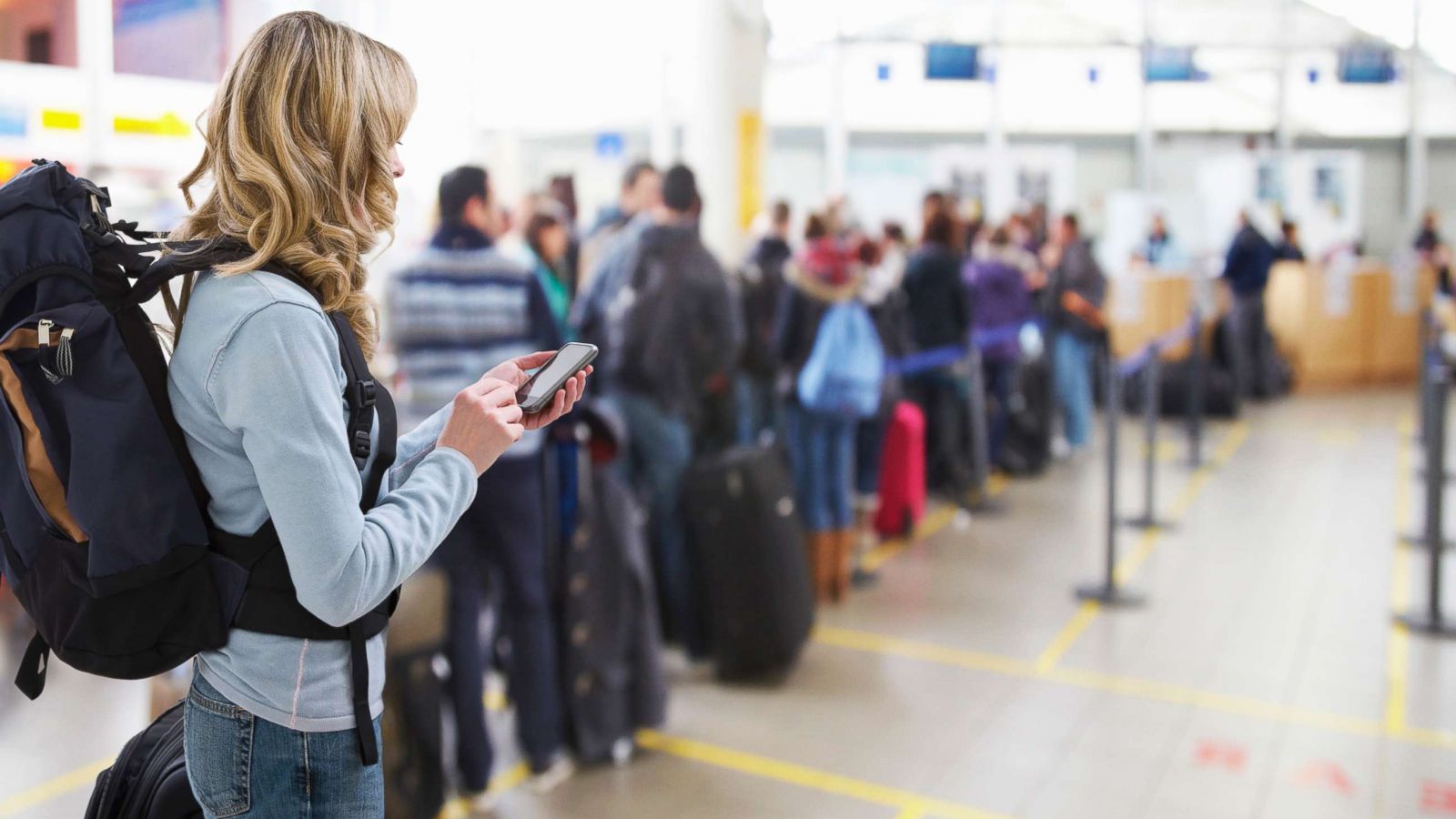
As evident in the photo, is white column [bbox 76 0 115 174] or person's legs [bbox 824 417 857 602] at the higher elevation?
white column [bbox 76 0 115 174]

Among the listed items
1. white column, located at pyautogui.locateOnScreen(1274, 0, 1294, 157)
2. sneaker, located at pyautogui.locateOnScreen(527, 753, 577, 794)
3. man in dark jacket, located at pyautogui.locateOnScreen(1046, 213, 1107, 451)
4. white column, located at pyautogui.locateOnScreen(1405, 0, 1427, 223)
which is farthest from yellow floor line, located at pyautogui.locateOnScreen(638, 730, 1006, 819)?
white column, located at pyautogui.locateOnScreen(1405, 0, 1427, 223)

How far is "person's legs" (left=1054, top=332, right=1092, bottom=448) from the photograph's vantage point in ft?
29.9

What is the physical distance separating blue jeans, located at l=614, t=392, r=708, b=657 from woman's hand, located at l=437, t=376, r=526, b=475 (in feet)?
10.3

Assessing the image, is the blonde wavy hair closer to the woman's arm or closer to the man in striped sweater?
the woman's arm

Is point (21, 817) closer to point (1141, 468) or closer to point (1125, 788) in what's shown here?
point (1125, 788)

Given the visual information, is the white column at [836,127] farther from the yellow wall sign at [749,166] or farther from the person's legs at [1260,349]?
the yellow wall sign at [749,166]

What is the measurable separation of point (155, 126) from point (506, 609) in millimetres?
1698

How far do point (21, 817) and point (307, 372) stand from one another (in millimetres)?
2999

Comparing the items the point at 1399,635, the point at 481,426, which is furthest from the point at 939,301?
the point at 481,426

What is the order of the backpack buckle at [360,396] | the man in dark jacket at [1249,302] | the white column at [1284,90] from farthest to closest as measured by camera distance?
the white column at [1284,90], the man in dark jacket at [1249,302], the backpack buckle at [360,396]

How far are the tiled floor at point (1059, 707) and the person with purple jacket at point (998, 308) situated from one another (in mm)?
1621

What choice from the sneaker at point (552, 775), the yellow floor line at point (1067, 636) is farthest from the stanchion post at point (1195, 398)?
the sneaker at point (552, 775)

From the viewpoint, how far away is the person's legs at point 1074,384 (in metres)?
9.10

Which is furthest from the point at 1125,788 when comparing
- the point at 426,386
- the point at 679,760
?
the point at 426,386
